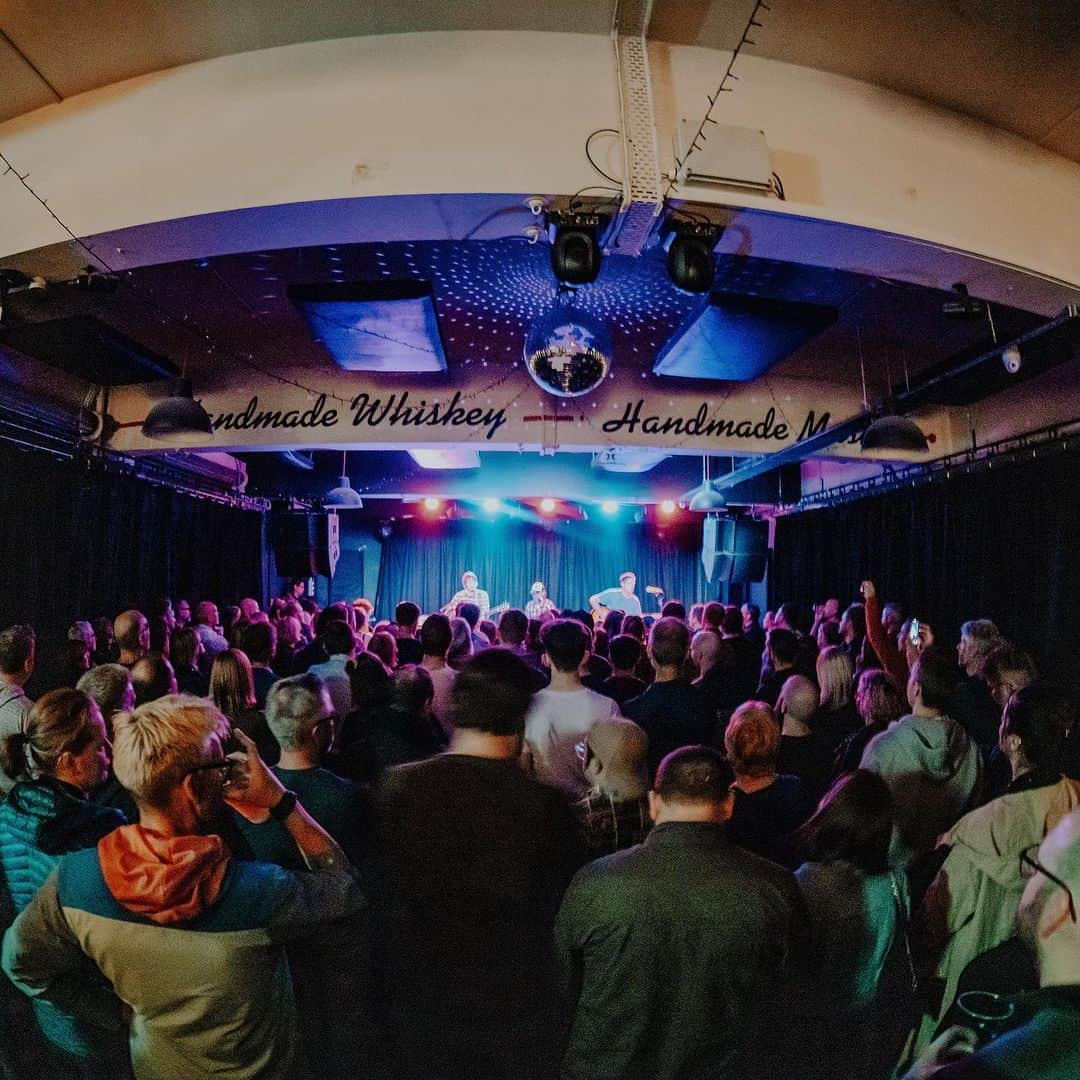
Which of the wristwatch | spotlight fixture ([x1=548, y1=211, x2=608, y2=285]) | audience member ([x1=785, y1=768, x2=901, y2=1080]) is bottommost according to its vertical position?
audience member ([x1=785, y1=768, x2=901, y2=1080])

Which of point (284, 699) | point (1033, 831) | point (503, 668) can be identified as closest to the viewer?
point (503, 668)

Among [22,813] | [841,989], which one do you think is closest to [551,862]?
[841,989]

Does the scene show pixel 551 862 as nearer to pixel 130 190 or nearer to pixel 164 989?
pixel 164 989

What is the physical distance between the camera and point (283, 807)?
1671 mm

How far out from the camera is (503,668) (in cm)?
185

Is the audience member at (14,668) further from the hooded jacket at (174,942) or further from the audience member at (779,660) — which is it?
the audience member at (779,660)

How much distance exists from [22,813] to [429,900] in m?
1.13

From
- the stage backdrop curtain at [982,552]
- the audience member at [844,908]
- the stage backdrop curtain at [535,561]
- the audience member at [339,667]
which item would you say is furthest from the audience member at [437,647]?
the stage backdrop curtain at [535,561]

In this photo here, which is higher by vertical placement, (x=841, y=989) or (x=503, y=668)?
(x=503, y=668)

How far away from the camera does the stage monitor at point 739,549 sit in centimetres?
928

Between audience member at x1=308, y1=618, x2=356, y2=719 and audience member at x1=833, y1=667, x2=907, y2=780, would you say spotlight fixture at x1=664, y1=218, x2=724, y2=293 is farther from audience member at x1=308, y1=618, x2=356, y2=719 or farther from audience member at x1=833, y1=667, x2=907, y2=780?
audience member at x1=308, y1=618, x2=356, y2=719

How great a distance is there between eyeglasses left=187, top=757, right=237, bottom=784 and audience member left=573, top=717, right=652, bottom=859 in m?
1.22

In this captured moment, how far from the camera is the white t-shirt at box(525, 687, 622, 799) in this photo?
2.81m

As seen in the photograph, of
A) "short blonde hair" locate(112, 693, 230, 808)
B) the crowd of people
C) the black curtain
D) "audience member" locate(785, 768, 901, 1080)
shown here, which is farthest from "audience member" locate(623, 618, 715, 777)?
the black curtain
